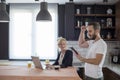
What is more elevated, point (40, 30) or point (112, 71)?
point (40, 30)

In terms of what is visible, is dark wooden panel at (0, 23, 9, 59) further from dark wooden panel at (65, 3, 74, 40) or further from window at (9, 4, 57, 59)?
dark wooden panel at (65, 3, 74, 40)

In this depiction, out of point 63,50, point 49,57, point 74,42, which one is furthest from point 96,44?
point 49,57

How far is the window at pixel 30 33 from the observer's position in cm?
616

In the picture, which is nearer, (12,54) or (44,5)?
(44,5)

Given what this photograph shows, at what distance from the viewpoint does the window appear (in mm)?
6164

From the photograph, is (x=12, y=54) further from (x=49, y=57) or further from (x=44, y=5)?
(x=44, y=5)

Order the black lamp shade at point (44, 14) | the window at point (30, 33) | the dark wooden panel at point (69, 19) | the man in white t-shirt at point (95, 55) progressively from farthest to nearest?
the window at point (30, 33) → the dark wooden panel at point (69, 19) → the black lamp shade at point (44, 14) → the man in white t-shirt at point (95, 55)

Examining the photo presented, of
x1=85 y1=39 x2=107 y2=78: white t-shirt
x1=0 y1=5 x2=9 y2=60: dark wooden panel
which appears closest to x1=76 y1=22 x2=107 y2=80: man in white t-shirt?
x1=85 y1=39 x2=107 y2=78: white t-shirt

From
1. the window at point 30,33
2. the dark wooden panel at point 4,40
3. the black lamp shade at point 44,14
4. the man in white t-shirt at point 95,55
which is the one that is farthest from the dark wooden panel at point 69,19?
the man in white t-shirt at point 95,55

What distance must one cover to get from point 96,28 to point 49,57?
3.39 m

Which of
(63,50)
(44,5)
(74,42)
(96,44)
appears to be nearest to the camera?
(96,44)

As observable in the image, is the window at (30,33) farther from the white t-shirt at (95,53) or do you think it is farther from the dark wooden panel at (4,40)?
the white t-shirt at (95,53)

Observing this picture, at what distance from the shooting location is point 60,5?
6211 mm

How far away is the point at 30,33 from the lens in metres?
6.18
